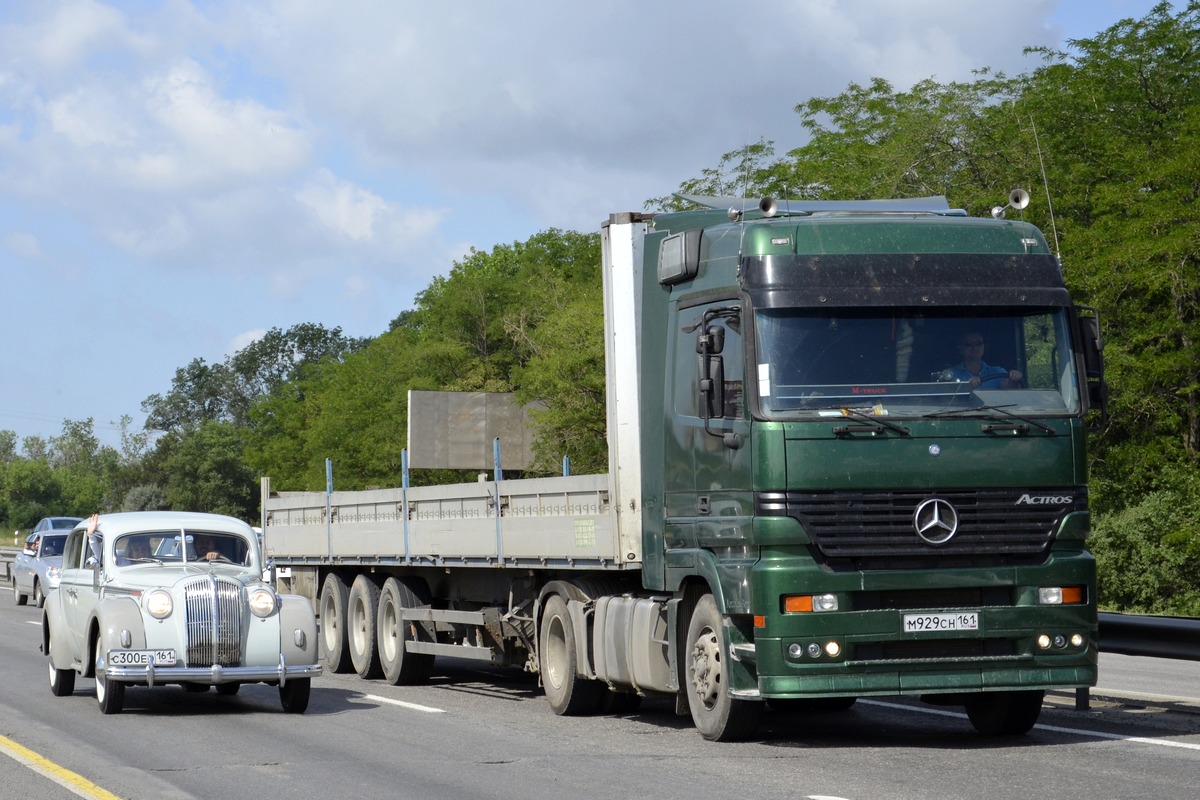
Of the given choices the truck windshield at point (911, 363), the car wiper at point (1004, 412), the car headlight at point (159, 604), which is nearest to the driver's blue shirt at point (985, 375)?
the truck windshield at point (911, 363)

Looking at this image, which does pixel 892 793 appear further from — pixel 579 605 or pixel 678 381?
pixel 579 605

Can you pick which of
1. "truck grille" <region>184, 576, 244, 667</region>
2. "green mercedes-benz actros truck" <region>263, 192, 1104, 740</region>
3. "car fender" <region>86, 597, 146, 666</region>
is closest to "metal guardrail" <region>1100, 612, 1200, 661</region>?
"green mercedes-benz actros truck" <region>263, 192, 1104, 740</region>

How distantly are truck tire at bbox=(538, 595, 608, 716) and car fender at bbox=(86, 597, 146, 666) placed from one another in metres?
3.35

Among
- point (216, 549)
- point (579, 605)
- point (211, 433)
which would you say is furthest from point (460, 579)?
point (211, 433)

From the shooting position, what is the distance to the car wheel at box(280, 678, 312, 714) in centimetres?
1455

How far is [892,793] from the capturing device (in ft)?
30.1

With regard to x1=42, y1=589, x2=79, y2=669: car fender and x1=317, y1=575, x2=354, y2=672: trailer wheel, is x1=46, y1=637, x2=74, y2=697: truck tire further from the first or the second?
x1=317, y1=575, x2=354, y2=672: trailer wheel

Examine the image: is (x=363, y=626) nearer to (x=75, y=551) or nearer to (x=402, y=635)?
(x=402, y=635)

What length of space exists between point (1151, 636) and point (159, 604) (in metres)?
8.01

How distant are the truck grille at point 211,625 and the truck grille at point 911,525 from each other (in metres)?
5.66

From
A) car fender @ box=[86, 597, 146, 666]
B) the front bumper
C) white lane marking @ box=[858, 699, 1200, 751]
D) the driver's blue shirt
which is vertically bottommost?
white lane marking @ box=[858, 699, 1200, 751]

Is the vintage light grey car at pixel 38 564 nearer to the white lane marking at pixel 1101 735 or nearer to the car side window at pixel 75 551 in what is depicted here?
the car side window at pixel 75 551

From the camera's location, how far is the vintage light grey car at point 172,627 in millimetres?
14133

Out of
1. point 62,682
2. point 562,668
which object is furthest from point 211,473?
point 562,668
